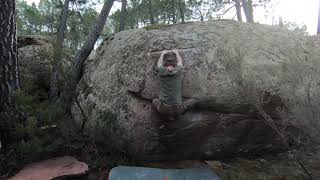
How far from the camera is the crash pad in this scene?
4.47 m

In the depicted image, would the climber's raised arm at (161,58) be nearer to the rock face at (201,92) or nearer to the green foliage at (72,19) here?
the rock face at (201,92)

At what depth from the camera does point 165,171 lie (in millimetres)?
4695

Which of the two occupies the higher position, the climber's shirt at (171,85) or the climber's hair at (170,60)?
the climber's hair at (170,60)

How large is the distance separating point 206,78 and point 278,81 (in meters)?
1.46

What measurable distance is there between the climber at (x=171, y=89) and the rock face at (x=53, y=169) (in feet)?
5.68

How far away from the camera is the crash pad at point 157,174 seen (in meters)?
4.47

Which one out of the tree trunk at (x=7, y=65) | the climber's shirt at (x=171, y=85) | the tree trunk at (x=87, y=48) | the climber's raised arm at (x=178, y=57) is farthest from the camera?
the tree trunk at (x=87, y=48)

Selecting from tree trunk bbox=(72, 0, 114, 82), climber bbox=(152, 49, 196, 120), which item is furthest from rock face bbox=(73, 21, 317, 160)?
tree trunk bbox=(72, 0, 114, 82)

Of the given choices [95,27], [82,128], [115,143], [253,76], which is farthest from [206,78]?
[95,27]

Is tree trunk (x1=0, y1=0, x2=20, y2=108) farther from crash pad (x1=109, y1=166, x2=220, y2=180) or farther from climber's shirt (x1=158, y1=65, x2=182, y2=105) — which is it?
climber's shirt (x1=158, y1=65, x2=182, y2=105)

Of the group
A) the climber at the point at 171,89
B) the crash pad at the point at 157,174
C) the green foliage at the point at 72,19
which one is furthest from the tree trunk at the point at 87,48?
the crash pad at the point at 157,174

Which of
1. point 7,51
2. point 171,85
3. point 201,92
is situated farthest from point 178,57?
point 7,51

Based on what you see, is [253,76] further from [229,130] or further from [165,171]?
[165,171]

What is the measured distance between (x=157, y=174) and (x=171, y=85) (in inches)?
62.6
